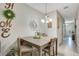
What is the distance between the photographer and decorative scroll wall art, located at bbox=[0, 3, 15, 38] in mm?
1626

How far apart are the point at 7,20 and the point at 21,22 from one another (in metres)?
0.20

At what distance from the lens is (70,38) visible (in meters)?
1.65

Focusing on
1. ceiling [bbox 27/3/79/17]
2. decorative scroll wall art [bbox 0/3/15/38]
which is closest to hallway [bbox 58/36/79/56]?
ceiling [bbox 27/3/79/17]

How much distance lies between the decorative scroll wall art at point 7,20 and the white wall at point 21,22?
49 millimetres

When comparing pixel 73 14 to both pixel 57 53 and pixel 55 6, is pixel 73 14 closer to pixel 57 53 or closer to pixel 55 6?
pixel 55 6

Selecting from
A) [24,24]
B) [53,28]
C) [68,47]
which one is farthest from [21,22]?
[68,47]

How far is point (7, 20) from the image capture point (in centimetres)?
164

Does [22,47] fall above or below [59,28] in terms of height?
below

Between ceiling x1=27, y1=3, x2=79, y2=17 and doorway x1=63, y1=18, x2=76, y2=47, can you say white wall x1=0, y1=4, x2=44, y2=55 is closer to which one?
ceiling x1=27, y1=3, x2=79, y2=17

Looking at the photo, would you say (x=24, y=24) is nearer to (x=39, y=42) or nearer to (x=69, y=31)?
(x=39, y=42)

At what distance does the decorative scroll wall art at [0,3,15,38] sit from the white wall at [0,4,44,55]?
49 millimetres

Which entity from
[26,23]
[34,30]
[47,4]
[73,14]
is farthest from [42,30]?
[73,14]

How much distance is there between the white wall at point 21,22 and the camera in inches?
63.5

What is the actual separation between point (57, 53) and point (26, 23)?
58 cm
